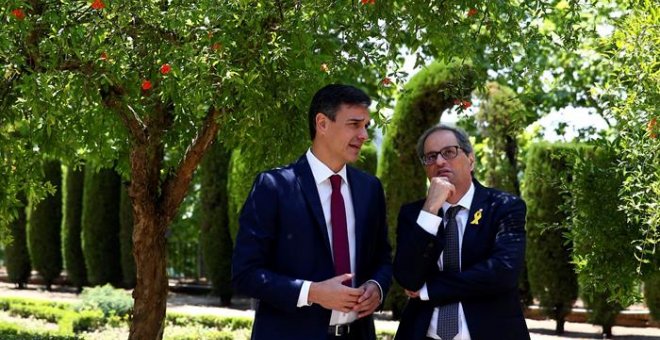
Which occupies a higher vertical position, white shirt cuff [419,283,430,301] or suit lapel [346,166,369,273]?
suit lapel [346,166,369,273]

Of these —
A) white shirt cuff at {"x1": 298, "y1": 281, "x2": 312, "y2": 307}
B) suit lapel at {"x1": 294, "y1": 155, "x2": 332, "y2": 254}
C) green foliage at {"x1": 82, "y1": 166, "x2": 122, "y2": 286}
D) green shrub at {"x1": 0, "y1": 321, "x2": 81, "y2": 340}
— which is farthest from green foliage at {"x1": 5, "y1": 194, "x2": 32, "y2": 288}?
white shirt cuff at {"x1": 298, "y1": 281, "x2": 312, "y2": 307}

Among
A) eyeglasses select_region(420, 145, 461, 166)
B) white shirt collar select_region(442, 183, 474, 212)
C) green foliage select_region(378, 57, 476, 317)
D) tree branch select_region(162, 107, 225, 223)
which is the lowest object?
white shirt collar select_region(442, 183, 474, 212)

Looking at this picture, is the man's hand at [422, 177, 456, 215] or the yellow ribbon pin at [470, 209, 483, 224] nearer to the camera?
the man's hand at [422, 177, 456, 215]

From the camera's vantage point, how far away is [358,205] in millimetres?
3279

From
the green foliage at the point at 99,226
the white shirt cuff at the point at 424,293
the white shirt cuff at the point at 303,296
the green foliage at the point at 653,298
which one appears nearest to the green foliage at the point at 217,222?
the green foliage at the point at 99,226

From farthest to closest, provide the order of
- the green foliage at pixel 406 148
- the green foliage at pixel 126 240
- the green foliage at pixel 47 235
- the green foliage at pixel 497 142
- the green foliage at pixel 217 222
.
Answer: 1. the green foliage at pixel 47 235
2. the green foliage at pixel 126 240
3. the green foliage at pixel 217 222
4. the green foliage at pixel 497 142
5. the green foliage at pixel 406 148

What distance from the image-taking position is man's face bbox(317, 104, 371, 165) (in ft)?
10.5

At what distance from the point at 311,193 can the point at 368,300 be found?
1.45 ft

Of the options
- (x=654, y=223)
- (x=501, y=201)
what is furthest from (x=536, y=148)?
(x=501, y=201)

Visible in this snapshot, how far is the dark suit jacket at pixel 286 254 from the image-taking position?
3.07 m

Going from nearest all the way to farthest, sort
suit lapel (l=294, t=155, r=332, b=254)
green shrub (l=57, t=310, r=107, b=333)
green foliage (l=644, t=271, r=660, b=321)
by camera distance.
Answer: suit lapel (l=294, t=155, r=332, b=254), green shrub (l=57, t=310, r=107, b=333), green foliage (l=644, t=271, r=660, b=321)

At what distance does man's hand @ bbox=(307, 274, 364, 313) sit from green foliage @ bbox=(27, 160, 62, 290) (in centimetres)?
1727

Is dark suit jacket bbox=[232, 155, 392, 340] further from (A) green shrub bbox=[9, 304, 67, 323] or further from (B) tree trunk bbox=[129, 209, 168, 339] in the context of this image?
(A) green shrub bbox=[9, 304, 67, 323]

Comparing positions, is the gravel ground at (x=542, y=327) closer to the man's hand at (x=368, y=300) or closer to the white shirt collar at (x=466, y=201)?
the white shirt collar at (x=466, y=201)
